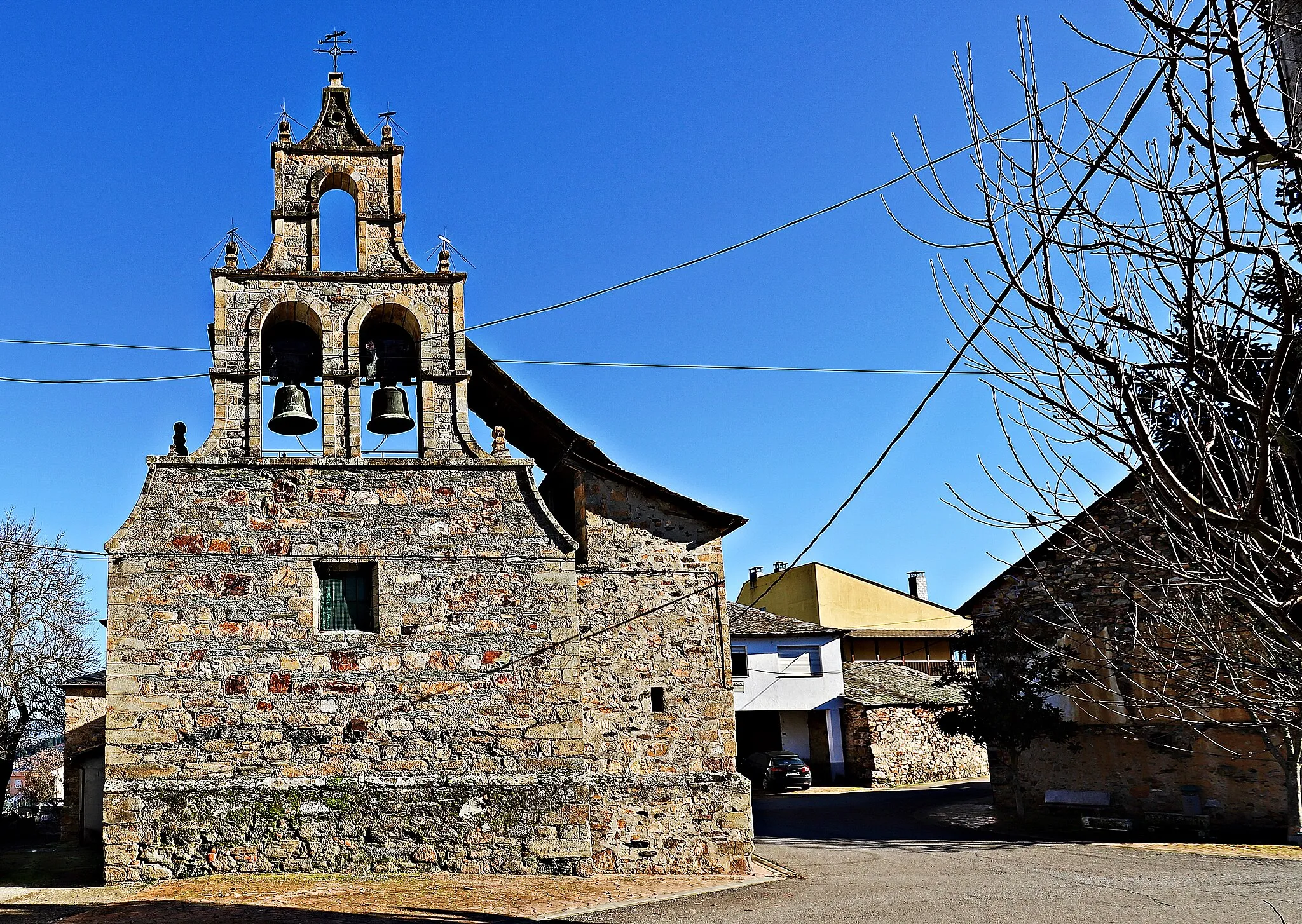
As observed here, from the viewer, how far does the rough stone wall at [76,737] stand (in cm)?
2062

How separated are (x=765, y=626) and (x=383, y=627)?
22401mm

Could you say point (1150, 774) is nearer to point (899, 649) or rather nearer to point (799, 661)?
point (799, 661)

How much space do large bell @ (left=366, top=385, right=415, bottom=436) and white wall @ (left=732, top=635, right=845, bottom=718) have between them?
67.8 feet

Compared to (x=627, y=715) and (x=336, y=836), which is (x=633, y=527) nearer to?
(x=627, y=715)

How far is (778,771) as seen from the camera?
3092cm

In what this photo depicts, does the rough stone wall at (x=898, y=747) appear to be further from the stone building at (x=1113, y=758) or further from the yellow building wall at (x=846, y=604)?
the stone building at (x=1113, y=758)

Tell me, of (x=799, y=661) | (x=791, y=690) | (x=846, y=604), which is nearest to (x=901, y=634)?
(x=846, y=604)

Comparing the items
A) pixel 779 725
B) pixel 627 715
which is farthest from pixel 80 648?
pixel 779 725

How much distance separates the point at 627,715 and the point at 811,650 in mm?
20178

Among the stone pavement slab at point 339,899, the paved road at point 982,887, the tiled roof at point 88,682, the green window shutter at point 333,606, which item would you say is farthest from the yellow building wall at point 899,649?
the green window shutter at point 333,606

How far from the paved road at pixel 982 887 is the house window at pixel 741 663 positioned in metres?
13.3

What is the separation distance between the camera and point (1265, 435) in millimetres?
3721

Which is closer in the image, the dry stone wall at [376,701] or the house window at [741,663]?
the dry stone wall at [376,701]

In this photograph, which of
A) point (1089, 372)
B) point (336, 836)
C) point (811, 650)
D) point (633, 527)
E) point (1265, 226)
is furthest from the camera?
point (811, 650)
